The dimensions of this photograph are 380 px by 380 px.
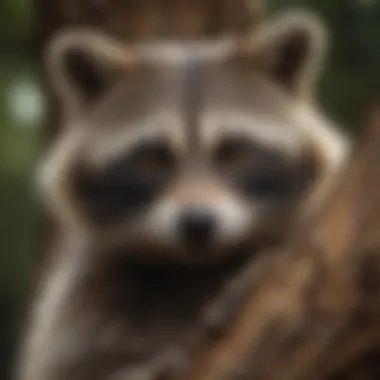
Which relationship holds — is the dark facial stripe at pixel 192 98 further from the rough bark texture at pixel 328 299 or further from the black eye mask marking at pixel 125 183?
the rough bark texture at pixel 328 299

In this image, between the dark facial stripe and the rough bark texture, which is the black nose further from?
the rough bark texture

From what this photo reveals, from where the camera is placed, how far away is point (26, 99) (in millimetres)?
1231

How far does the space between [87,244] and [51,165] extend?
11 centimetres

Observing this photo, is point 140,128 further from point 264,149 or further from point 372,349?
point 372,349

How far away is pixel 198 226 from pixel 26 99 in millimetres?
315

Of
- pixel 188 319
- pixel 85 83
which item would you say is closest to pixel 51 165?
pixel 85 83

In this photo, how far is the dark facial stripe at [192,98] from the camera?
3.64ft

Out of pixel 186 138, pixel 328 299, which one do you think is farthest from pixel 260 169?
pixel 328 299

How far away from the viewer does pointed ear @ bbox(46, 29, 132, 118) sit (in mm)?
1145

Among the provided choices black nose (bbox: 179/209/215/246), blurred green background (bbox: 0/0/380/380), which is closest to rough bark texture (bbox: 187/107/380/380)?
black nose (bbox: 179/209/215/246)

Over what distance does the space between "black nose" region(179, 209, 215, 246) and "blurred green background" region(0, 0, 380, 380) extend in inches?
8.0

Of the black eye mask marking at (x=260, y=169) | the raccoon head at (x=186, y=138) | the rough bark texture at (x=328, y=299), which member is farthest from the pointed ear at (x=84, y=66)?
the rough bark texture at (x=328, y=299)

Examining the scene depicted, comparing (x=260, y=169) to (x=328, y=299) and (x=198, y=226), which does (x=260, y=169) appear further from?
(x=328, y=299)

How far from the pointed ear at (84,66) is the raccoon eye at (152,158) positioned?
0.08 m
